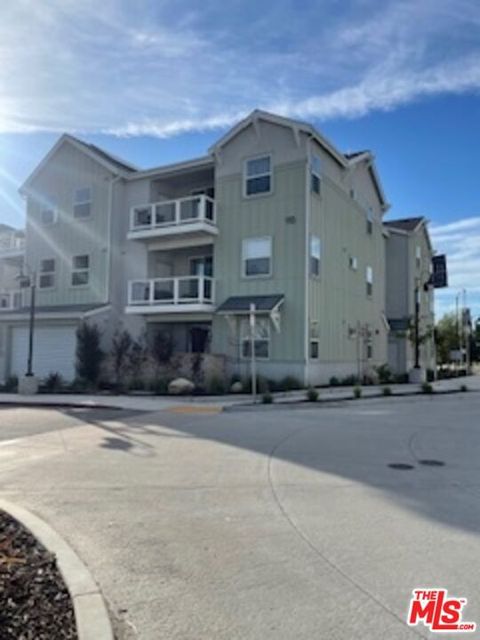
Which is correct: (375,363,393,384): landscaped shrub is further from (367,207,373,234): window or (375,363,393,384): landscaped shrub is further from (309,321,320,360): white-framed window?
(367,207,373,234): window

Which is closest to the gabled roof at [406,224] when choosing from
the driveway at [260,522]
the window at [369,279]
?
the window at [369,279]

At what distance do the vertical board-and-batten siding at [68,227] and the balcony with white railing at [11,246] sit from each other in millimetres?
2535

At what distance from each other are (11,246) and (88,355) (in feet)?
46.4

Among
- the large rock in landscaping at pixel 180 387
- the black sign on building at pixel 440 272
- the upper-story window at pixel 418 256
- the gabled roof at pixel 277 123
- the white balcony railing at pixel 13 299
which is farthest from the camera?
the upper-story window at pixel 418 256

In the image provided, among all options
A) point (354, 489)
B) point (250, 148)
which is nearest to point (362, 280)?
point (250, 148)

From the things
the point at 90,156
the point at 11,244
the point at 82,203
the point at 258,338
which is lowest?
the point at 258,338

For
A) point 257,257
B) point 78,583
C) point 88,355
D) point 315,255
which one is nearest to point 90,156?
point 88,355

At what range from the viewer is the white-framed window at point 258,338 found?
71.3 feet

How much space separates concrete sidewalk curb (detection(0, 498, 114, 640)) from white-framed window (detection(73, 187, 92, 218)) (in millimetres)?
23700

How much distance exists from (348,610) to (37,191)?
29.9 metres

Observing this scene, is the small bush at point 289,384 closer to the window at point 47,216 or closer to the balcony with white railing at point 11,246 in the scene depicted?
the window at point 47,216

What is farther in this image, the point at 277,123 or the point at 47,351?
the point at 47,351

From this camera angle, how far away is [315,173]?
22.6 meters

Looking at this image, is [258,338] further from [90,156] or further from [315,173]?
[90,156]
